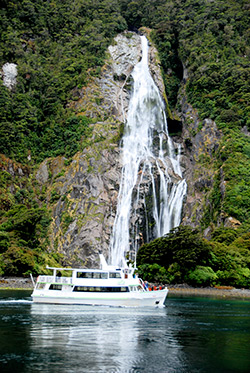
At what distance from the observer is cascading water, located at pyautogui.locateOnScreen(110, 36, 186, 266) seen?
89438 millimetres

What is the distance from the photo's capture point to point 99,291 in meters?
45.9

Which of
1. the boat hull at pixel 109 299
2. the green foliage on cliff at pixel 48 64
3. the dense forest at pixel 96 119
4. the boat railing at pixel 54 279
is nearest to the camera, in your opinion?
the boat hull at pixel 109 299

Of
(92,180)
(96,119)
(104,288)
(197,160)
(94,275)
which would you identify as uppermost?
(96,119)

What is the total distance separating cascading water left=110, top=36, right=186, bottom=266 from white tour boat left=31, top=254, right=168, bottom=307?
1603 inches

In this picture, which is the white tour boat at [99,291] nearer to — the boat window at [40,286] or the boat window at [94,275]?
the boat window at [94,275]

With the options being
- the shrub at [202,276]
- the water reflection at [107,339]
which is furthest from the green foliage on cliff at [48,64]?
the water reflection at [107,339]

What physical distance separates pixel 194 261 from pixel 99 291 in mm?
25082

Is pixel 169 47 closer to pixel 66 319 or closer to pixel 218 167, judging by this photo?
pixel 218 167

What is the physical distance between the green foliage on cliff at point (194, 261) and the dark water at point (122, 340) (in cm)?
2467

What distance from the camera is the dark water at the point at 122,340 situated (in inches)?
810

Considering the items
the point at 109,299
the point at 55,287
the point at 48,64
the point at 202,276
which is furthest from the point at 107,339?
the point at 48,64

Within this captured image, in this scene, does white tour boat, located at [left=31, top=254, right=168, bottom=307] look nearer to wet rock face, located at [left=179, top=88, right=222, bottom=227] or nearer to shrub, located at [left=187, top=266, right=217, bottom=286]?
shrub, located at [left=187, top=266, right=217, bottom=286]

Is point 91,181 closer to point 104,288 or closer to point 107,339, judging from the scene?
point 104,288

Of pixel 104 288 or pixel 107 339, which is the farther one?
pixel 104 288
